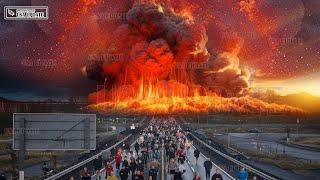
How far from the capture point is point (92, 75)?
2334cm

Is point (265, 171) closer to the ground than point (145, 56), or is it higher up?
closer to the ground

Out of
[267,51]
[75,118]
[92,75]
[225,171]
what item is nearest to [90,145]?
[75,118]

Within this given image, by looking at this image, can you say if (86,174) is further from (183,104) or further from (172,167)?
(183,104)

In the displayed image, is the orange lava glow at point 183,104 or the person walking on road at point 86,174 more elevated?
the orange lava glow at point 183,104

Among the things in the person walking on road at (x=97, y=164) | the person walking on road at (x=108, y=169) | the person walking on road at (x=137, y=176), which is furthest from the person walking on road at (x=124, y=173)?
the person walking on road at (x=97, y=164)

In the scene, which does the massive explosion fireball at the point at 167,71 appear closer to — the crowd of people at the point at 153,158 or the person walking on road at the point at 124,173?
the crowd of people at the point at 153,158

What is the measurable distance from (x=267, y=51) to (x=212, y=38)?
1.81 m

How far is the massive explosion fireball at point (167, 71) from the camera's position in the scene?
23125mm

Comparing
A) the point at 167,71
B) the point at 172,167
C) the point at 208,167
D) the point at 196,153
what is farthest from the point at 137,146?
the point at 208,167

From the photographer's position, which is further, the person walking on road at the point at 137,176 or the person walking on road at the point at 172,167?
the person walking on road at the point at 172,167

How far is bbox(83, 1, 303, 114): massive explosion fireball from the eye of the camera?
23125 mm

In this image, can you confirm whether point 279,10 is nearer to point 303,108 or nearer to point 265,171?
point 303,108

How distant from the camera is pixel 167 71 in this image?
23.5m

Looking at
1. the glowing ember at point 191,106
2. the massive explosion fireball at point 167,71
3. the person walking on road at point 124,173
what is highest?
the massive explosion fireball at point 167,71
